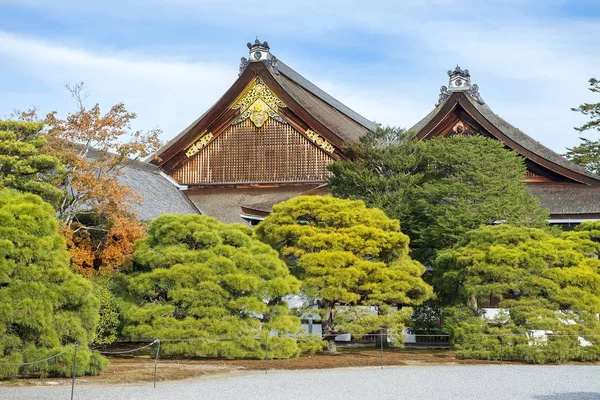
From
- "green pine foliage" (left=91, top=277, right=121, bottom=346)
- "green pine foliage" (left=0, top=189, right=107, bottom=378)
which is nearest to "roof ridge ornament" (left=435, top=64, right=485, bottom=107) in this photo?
"green pine foliage" (left=91, top=277, right=121, bottom=346)

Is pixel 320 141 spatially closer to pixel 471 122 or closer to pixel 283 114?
pixel 283 114

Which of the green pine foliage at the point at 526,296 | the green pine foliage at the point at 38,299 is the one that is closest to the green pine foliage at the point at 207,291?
the green pine foliage at the point at 38,299

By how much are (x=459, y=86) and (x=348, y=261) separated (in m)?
11.3

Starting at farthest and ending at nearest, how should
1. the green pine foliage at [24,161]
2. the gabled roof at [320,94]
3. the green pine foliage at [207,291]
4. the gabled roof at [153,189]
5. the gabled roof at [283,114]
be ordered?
the gabled roof at [320,94] < the gabled roof at [283,114] < the gabled roof at [153,189] < the green pine foliage at [207,291] < the green pine foliage at [24,161]

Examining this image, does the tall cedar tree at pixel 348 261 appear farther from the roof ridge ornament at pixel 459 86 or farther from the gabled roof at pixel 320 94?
the gabled roof at pixel 320 94

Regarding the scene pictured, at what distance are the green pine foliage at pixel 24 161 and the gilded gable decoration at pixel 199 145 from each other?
1149 cm

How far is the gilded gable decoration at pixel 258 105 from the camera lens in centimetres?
2847

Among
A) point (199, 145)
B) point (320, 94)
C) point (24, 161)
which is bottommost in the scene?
point (24, 161)

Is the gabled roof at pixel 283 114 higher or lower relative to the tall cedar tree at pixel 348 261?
higher

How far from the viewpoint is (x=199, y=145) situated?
95.2 feet

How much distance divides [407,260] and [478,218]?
239 cm

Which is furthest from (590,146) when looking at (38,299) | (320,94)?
(38,299)

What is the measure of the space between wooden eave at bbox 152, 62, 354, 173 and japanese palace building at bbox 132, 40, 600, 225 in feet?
0.11

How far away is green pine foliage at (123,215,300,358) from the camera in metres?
17.0
